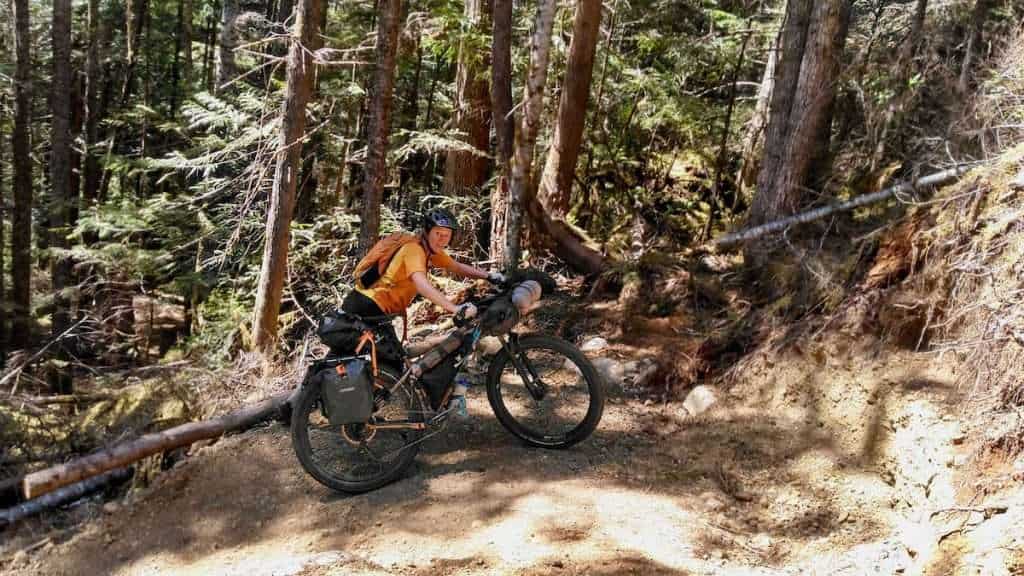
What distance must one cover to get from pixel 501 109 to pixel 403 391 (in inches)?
231

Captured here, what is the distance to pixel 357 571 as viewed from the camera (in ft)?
15.4

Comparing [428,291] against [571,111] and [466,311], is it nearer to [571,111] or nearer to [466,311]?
[466,311]

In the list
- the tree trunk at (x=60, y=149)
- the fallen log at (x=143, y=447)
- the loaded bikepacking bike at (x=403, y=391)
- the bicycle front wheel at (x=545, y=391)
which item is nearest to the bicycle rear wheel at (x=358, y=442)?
the loaded bikepacking bike at (x=403, y=391)

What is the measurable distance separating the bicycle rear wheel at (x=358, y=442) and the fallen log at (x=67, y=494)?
3100 mm

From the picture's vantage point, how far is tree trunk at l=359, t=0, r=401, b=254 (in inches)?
383

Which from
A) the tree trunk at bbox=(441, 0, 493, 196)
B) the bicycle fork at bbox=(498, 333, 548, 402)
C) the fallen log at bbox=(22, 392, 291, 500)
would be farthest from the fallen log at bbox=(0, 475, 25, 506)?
the tree trunk at bbox=(441, 0, 493, 196)

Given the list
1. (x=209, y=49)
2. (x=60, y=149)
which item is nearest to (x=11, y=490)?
(x=60, y=149)

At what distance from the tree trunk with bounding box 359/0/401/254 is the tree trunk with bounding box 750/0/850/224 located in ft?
16.2

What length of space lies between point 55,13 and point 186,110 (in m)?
5.39

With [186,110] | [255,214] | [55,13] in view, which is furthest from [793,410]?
[55,13]

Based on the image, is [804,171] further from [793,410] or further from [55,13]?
[55,13]

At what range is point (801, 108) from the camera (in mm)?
8336

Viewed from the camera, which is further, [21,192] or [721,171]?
[21,192]

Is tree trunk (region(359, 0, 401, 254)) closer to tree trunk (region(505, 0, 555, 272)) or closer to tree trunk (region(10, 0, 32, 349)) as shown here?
tree trunk (region(505, 0, 555, 272))
